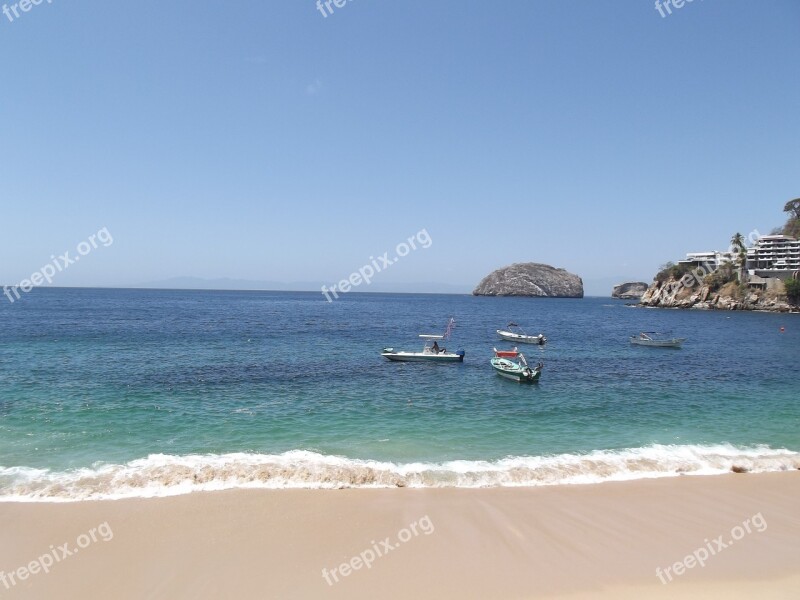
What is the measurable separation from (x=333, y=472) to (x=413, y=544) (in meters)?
4.77

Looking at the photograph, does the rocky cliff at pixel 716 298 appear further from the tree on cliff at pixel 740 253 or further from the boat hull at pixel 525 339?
the boat hull at pixel 525 339

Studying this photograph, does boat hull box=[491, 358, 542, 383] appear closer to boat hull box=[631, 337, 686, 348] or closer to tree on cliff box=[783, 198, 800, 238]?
boat hull box=[631, 337, 686, 348]

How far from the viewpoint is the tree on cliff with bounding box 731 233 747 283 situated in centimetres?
12556

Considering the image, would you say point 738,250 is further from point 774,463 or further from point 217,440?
point 217,440

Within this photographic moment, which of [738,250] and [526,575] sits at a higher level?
[738,250]

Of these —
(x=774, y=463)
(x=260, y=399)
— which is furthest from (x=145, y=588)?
(x=774, y=463)

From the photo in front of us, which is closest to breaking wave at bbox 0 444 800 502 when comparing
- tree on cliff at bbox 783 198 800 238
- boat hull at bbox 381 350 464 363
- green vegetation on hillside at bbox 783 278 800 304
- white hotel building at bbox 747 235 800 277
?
boat hull at bbox 381 350 464 363

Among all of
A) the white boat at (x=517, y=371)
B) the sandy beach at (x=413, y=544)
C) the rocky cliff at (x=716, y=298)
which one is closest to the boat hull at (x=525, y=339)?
the white boat at (x=517, y=371)

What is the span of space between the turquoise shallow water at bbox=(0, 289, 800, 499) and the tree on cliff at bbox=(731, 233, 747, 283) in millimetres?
102669

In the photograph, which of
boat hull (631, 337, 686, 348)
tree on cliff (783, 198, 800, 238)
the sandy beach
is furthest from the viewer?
tree on cliff (783, 198, 800, 238)

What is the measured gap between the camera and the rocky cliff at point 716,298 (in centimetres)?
11356

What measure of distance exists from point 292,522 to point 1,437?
1490cm

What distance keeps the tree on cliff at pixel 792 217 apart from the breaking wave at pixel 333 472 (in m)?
170

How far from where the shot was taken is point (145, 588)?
930cm
